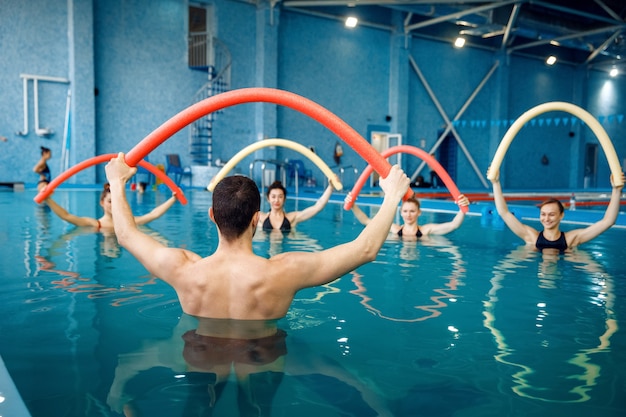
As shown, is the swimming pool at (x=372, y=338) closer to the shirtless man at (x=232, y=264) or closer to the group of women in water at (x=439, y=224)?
the shirtless man at (x=232, y=264)

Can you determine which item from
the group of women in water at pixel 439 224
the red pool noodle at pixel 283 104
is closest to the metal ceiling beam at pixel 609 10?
the group of women in water at pixel 439 224

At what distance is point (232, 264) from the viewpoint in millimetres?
2623

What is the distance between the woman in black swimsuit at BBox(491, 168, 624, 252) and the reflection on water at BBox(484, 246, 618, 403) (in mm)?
727

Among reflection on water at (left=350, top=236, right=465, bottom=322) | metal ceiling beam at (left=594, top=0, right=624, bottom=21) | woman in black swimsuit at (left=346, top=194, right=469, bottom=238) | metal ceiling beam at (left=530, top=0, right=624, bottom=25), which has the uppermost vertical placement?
metal ceiling beam at (left=594, top=0, right=624, bottom=21)

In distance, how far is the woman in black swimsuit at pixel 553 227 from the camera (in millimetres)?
6107

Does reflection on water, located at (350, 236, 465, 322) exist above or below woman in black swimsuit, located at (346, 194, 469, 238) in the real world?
below

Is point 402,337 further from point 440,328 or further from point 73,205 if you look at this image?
point 73,205

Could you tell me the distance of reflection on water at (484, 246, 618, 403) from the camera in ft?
8.11

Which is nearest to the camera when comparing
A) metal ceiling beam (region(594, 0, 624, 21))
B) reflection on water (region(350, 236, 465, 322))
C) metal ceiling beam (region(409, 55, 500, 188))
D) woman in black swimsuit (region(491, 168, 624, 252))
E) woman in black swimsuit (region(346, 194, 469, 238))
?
reflection on water (region(350, 236, 465, 322))

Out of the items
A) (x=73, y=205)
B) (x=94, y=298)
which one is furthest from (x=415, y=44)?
(x=94, y=298)

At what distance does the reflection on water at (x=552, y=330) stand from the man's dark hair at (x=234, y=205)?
139 centimetres

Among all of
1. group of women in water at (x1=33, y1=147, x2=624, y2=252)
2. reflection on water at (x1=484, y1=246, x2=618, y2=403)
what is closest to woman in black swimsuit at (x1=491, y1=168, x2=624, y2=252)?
group of women in water at (x1=33, y1=147, x2=624, y2=252)

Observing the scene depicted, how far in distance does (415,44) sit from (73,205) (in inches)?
684

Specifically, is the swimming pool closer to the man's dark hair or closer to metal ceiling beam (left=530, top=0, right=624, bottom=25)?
the man's dark hair
